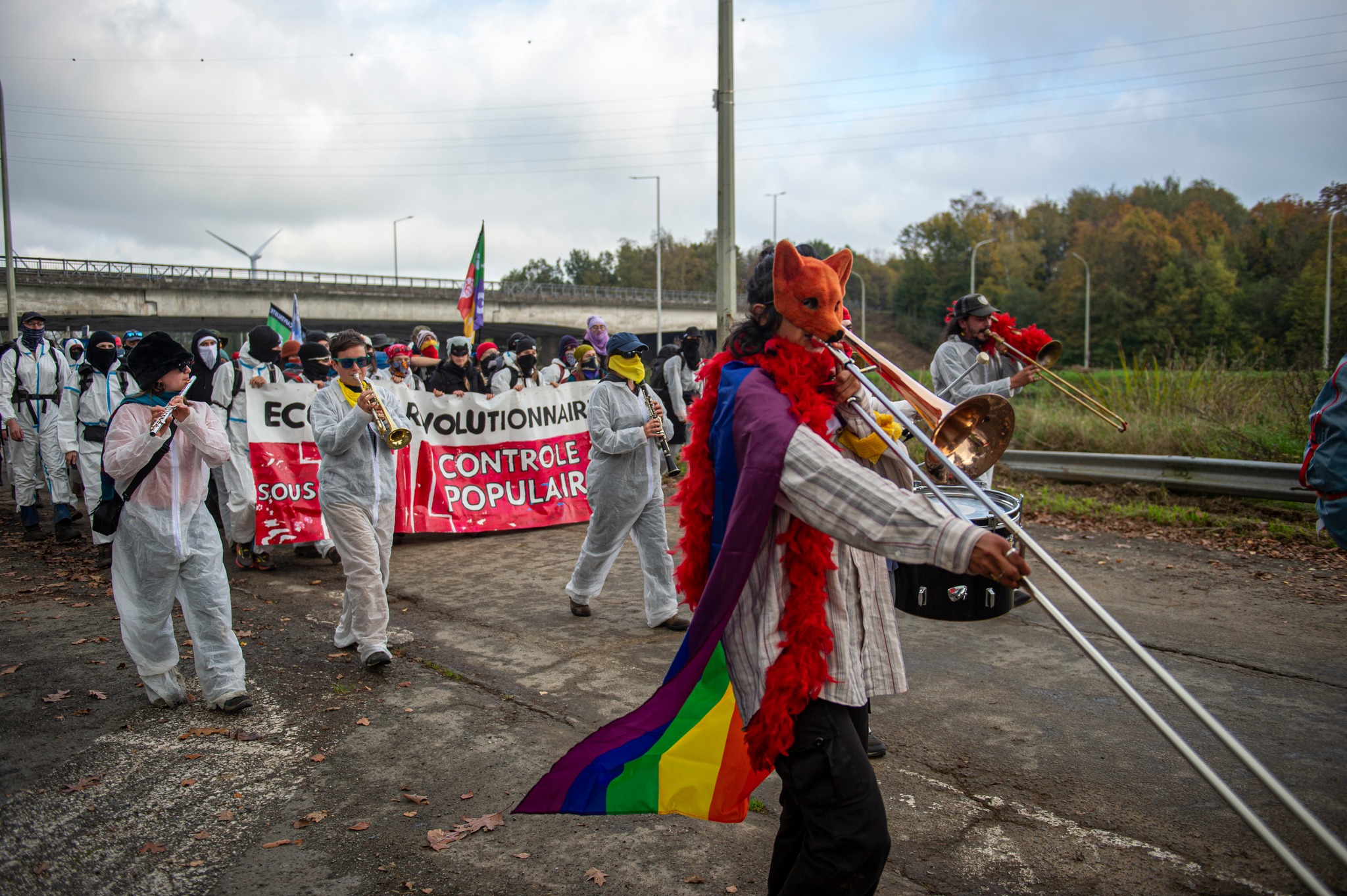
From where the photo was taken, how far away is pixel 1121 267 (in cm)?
6706

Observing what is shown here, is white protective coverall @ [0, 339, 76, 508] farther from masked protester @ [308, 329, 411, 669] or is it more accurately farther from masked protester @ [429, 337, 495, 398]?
masked protester @ [308, 329, 411, 669]

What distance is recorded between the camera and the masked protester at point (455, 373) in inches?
395

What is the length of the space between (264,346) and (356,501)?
4595 millimetres

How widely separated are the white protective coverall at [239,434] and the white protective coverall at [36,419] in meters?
2.27

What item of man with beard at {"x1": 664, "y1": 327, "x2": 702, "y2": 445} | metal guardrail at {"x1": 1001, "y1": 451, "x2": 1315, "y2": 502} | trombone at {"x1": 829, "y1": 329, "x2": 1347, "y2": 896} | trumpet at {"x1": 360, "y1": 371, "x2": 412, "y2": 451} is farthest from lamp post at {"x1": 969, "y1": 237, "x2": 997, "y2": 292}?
trombone at {"x1": 829, "y1": 329, "x2": 1347, "y2": 896}

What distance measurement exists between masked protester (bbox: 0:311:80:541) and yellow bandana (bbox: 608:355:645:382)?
6857 millimetres

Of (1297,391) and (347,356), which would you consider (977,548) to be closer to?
(347,356)

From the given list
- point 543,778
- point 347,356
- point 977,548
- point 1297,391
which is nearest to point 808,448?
point 977,548

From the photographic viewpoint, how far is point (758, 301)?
8.85 feet

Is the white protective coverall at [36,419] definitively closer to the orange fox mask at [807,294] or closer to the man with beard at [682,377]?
the man with beard at [682,377]

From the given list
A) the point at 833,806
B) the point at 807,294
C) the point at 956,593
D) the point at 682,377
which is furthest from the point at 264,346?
the point at 833,806

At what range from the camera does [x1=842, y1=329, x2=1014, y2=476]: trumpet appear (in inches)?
110

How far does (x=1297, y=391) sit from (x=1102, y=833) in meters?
8.50

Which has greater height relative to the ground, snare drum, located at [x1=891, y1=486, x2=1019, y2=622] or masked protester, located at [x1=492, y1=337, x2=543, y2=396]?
masked protester, located at [x1=492, y1=337, x2=543, y2=396]
